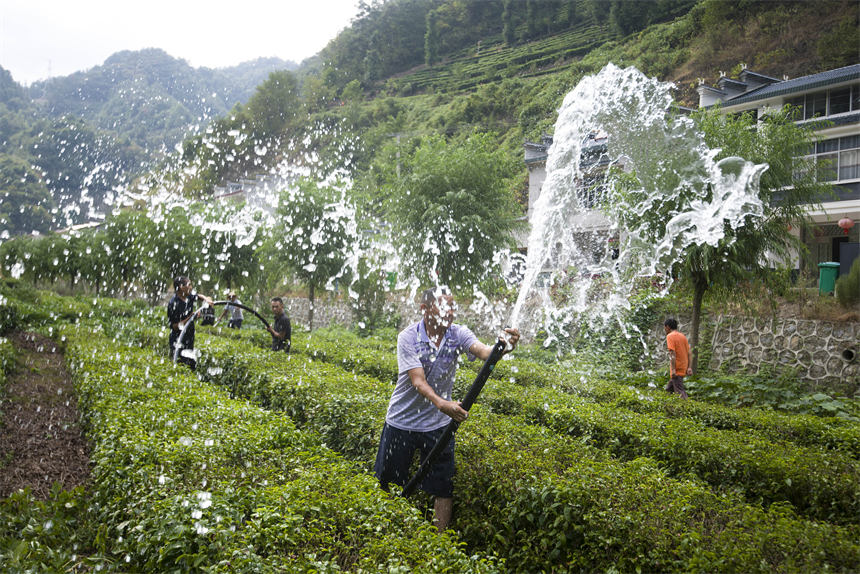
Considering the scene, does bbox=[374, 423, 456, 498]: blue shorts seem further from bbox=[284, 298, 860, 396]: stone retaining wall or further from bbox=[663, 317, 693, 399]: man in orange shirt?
bbox=[284, 298, 860, 396]: stone retaining wall

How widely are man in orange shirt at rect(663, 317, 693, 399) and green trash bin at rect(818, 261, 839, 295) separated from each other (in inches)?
260

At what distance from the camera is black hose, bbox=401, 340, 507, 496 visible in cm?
386

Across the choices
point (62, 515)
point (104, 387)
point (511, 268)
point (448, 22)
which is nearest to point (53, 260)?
point (448, 22)

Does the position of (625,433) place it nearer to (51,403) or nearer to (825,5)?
(51,403)

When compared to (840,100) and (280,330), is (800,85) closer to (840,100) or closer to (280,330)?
(840,100)

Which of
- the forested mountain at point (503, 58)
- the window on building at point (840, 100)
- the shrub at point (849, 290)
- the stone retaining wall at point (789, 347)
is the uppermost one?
the forested mountain at point (503, 58)

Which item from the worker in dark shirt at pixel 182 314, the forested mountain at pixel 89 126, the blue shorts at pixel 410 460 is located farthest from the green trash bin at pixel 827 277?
the forested mountain at pixel 89 126

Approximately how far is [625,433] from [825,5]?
26781 millimetres

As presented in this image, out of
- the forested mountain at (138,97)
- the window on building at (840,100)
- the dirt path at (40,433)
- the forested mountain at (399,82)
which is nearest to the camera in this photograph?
the dirt path at (40,433)

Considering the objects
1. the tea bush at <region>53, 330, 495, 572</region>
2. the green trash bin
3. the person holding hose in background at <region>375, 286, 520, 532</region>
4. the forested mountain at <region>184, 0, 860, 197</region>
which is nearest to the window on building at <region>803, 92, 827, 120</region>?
the forested mountain at <region>184, 0, 860, 197</region>

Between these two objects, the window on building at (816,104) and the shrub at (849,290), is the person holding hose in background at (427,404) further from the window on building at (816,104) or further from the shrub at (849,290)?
the window on building at (816,104)

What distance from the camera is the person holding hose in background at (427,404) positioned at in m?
4.18

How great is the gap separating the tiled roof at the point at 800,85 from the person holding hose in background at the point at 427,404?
20.4 metres

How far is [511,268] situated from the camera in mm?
19000
